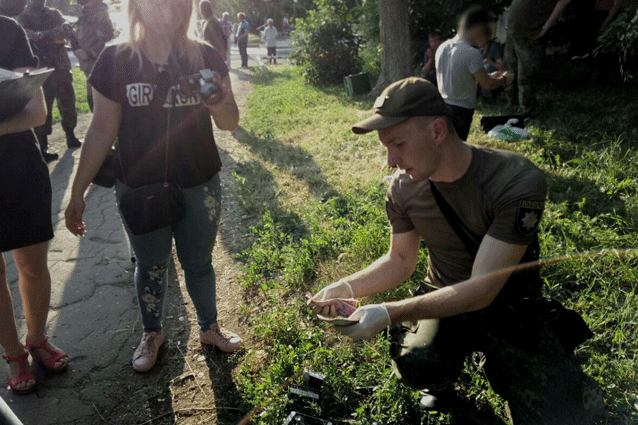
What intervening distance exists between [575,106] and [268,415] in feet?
21.1

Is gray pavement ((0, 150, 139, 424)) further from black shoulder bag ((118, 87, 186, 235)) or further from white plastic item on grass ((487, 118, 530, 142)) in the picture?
white plastic item on grass ((487, 118, 530, 142))

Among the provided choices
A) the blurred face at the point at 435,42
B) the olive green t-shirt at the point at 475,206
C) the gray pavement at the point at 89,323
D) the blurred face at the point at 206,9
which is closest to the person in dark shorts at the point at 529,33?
the blurred face at the point at 435,42

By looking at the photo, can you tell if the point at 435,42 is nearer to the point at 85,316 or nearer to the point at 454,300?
the point at 85,316

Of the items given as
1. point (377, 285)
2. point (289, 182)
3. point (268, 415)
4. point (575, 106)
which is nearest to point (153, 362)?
point (268, 415)

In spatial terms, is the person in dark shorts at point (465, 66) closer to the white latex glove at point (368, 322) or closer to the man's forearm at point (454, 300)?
the man's forearm at point (454, 300)

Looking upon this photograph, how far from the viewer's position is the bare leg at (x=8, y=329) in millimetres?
2684

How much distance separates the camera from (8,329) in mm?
2752

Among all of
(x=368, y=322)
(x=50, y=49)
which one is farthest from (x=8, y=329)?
(x=50, y=49)

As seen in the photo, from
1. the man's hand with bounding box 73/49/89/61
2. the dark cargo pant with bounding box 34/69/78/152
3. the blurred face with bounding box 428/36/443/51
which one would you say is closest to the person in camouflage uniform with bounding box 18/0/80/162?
the dark cargo pant with bounding box 34/69/78/152

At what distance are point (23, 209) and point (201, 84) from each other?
1078 millimetres

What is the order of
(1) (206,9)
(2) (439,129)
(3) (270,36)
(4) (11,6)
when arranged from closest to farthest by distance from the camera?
(2) (439,129)
(4) (11,6)
(1) (206,9)
(3) (270,36)

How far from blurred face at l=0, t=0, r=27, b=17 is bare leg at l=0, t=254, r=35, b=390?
3.99 m

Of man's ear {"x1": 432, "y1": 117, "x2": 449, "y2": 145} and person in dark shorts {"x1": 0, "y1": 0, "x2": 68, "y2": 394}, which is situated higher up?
man's ear {"x1": 432, "y1": 117, "x2": 449, "y2": 145}

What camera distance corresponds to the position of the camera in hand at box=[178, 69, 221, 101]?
2438mm
